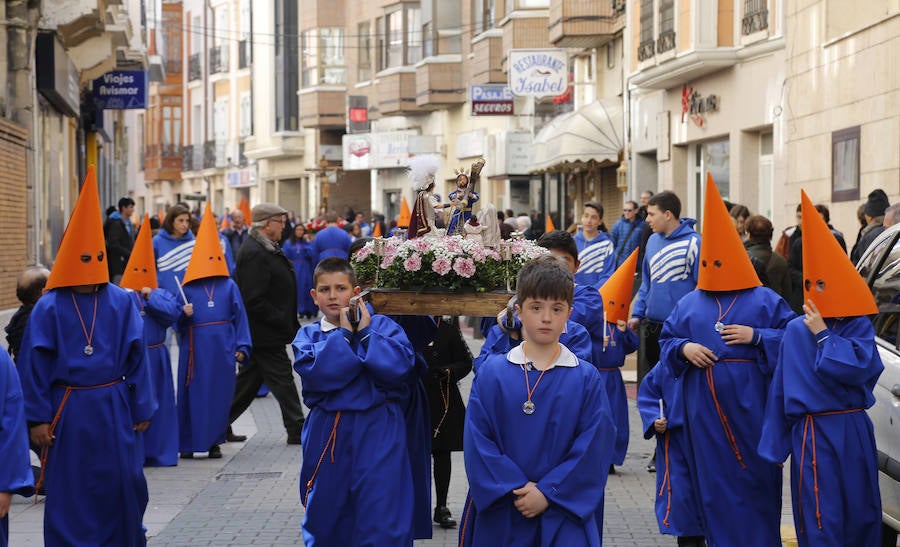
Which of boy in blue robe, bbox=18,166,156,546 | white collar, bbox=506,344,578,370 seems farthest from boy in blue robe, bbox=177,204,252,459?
white collar, bbox=506,344,578,370

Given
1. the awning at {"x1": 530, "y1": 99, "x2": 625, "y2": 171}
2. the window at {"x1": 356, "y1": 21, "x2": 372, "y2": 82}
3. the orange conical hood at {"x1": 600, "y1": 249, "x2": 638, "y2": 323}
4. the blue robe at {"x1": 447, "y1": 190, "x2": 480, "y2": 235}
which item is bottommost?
the orange conical hood at {"x1": 600, "y1": 249, "x2": 638, "y2": 323}

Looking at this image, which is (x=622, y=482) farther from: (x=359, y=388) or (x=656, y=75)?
(x=656, y=75)

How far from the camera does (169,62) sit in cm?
7681

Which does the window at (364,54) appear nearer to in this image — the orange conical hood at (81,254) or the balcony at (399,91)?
the balcony at (399,91)

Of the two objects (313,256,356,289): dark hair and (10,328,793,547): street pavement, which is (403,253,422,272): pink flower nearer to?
(313,256,356,289): dark hair

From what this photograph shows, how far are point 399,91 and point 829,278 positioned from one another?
40.0 metres

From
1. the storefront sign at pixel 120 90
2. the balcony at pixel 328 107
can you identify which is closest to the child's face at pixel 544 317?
the storefront sign at pixel 120 90

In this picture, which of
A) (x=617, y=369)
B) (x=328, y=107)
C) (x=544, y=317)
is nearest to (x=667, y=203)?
(x=617, y=369)

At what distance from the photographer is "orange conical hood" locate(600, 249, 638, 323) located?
10.6 metres

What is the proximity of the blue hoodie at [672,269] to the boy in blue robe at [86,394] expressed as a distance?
425 centimetres

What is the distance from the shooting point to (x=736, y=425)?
25.6 ft

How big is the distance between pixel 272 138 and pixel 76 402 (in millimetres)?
53633

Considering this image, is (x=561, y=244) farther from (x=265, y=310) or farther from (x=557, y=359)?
(x=265, y=310)

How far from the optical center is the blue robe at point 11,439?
239 inches
